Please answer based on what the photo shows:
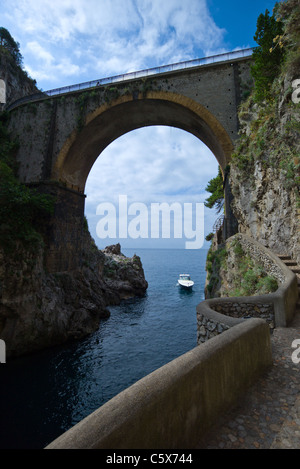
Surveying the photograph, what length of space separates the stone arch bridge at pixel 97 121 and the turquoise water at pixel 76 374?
6.82 m

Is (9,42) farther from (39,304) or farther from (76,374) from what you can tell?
(76,374)

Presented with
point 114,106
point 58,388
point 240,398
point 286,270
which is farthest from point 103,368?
point 114,106

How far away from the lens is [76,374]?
12312 mm

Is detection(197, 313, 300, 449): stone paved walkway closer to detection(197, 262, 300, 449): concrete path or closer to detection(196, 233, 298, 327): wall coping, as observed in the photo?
detection(197, 262, 300, 449): concrete path

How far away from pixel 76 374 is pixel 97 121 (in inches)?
728

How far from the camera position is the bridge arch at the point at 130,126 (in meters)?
17.5

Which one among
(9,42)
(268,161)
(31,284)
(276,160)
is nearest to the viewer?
(276,160)

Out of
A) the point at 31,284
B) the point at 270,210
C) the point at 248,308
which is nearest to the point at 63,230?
the point at 31,284

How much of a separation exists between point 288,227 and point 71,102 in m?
19.6

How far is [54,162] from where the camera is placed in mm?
19781

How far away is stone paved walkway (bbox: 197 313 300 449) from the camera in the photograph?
2561mm

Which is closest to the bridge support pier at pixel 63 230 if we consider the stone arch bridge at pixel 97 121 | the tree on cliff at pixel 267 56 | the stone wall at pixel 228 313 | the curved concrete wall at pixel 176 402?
the stone arch bridge at pixel 97 121

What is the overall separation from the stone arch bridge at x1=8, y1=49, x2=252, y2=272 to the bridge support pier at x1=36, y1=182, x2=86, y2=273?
74 mm
